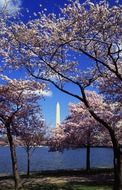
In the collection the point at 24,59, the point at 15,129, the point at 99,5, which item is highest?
the point at 99,5

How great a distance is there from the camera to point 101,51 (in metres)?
24.1

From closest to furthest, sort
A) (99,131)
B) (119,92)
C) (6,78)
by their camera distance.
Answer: (119,92) < (6,78) < (99,131)

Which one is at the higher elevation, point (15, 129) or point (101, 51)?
point (101, 51)

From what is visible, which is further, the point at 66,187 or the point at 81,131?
the point at 81,131

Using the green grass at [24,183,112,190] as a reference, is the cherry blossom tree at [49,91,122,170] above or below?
above

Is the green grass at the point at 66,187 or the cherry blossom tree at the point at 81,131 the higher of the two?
the cherry blossom tree at the point at 81,131

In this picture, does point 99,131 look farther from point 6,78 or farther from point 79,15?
point 79,15

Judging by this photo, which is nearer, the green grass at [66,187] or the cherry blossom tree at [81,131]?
the green grass at [66,187]

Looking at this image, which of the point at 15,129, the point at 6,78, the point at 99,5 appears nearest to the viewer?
the point at 99,5

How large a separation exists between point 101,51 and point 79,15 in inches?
131

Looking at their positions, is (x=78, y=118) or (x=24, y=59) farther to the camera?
(x=78, y=118)

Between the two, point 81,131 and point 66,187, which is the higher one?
point 81,131

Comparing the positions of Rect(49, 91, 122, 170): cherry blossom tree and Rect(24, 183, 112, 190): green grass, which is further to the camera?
Rect(49, 91, 122, 170): cherry blossom tree

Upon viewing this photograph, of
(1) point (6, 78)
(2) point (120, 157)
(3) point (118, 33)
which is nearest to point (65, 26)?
(3) point (118, 33)
